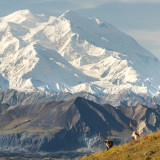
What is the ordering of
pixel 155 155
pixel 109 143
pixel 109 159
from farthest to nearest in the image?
pixel 109 143
pixel 109 159
pixel 155 155

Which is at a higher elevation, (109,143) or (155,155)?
(155,155)

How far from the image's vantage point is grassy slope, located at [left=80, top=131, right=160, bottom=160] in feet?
174

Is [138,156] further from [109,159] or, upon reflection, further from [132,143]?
[132,143]

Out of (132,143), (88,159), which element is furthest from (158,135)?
(88,159)

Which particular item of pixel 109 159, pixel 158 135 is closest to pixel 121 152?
pixel 109 159

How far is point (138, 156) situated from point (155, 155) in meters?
2.49

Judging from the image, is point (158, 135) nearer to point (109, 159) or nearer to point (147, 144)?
point (147, 144)

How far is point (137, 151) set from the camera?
2249 inches

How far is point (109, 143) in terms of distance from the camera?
65.3 meters

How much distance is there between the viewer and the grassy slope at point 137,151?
53.1m

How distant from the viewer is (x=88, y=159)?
61.3m

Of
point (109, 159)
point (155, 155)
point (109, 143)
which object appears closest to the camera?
point (155, 155)

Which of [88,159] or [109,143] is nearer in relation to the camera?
[88,159]

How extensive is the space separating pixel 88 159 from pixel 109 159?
4.99 meters
